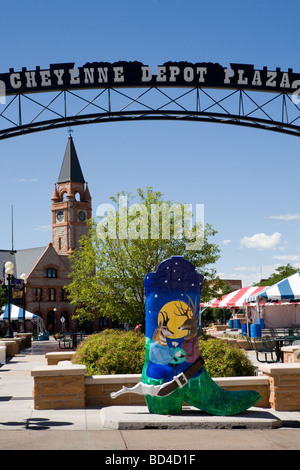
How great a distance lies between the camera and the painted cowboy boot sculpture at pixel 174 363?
893cm

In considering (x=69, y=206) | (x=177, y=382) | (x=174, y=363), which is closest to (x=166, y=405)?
(x=177, y=382)

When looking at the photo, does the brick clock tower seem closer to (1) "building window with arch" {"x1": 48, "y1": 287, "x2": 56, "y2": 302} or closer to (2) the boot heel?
(1) "building window with arch" {"x1": 48, "y1": 287, "x2": 56, "y2": 302}

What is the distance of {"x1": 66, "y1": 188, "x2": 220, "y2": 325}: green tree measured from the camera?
84.6 ft

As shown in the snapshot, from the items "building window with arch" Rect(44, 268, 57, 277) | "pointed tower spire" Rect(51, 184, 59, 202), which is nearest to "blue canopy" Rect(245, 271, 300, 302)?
"building window with arch" Rect(44, 268, 57, 277)

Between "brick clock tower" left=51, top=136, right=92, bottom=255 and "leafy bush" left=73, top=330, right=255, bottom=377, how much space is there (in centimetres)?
8385

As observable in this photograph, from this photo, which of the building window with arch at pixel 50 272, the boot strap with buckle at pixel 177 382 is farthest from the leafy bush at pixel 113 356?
the building window with arch at pixel 50 272

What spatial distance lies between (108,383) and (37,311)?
227 feet

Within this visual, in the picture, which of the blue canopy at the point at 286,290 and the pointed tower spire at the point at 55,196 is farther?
the pointed tower spire at the point at 55,196

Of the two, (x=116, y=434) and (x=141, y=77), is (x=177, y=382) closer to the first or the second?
(x=116, y=434)

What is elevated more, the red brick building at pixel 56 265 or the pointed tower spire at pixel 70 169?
the pointed tower spire at pixel 70 169

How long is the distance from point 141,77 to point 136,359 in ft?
31.7

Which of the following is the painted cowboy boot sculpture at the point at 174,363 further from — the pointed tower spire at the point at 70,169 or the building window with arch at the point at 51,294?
the pointed tower spire at the point at 70,169

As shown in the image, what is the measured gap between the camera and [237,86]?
18484 mm
